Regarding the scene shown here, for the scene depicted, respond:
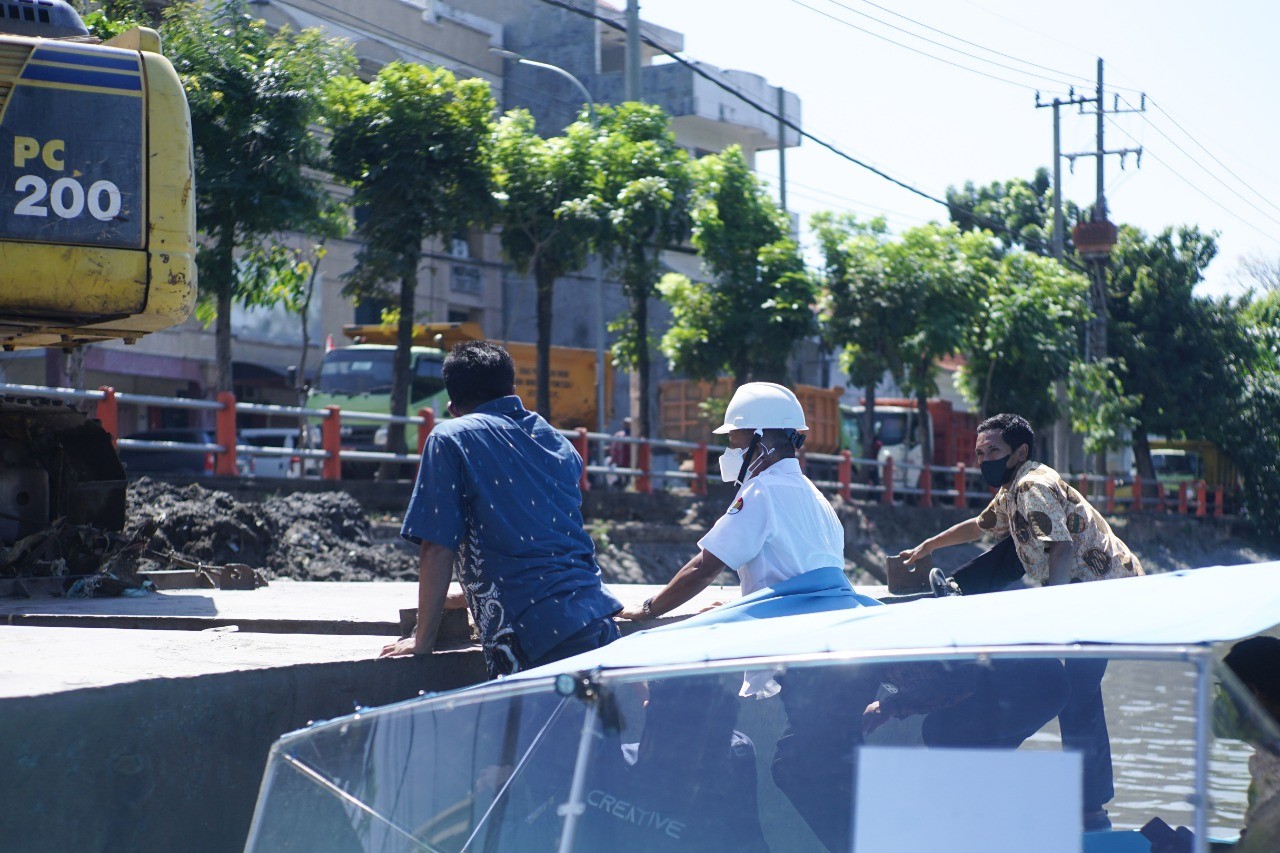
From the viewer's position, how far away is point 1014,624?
7.91ft

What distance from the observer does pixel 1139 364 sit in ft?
119

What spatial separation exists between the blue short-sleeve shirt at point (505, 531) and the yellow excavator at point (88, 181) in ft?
9.92

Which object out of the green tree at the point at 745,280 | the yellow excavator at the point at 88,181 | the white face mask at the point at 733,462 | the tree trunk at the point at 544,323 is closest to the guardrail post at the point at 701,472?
the green tree at the point at 745,280

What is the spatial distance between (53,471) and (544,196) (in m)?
10.9

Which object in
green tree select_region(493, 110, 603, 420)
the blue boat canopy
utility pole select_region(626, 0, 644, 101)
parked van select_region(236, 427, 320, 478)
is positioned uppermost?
utility pole select_region(626, 0, 644, 101)

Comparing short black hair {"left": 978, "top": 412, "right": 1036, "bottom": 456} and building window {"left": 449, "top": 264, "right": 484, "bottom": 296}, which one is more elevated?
building window {"left": 449, "top": 264, "right": 484, "bottom": 296}

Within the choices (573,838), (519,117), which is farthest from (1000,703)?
(519,117)

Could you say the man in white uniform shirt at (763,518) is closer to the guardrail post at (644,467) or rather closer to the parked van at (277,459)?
the parked van at (277,459)

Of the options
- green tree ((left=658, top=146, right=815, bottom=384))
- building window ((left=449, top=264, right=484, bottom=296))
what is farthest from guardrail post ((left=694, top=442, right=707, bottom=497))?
building window ((left=449, top=264, right=484, bottom=296))

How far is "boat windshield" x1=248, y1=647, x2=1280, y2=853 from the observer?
7.15ft

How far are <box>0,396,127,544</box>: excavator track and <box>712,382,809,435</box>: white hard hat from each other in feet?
16.2

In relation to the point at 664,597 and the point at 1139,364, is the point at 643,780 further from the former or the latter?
the point at 1139,364

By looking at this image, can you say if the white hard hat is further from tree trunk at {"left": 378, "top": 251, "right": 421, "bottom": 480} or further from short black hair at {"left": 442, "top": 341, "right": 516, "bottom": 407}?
tree trunk at {"left": 378, "top": 251, "right": 421, "bottom": 480}

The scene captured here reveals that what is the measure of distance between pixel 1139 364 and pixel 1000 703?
35918 mm
